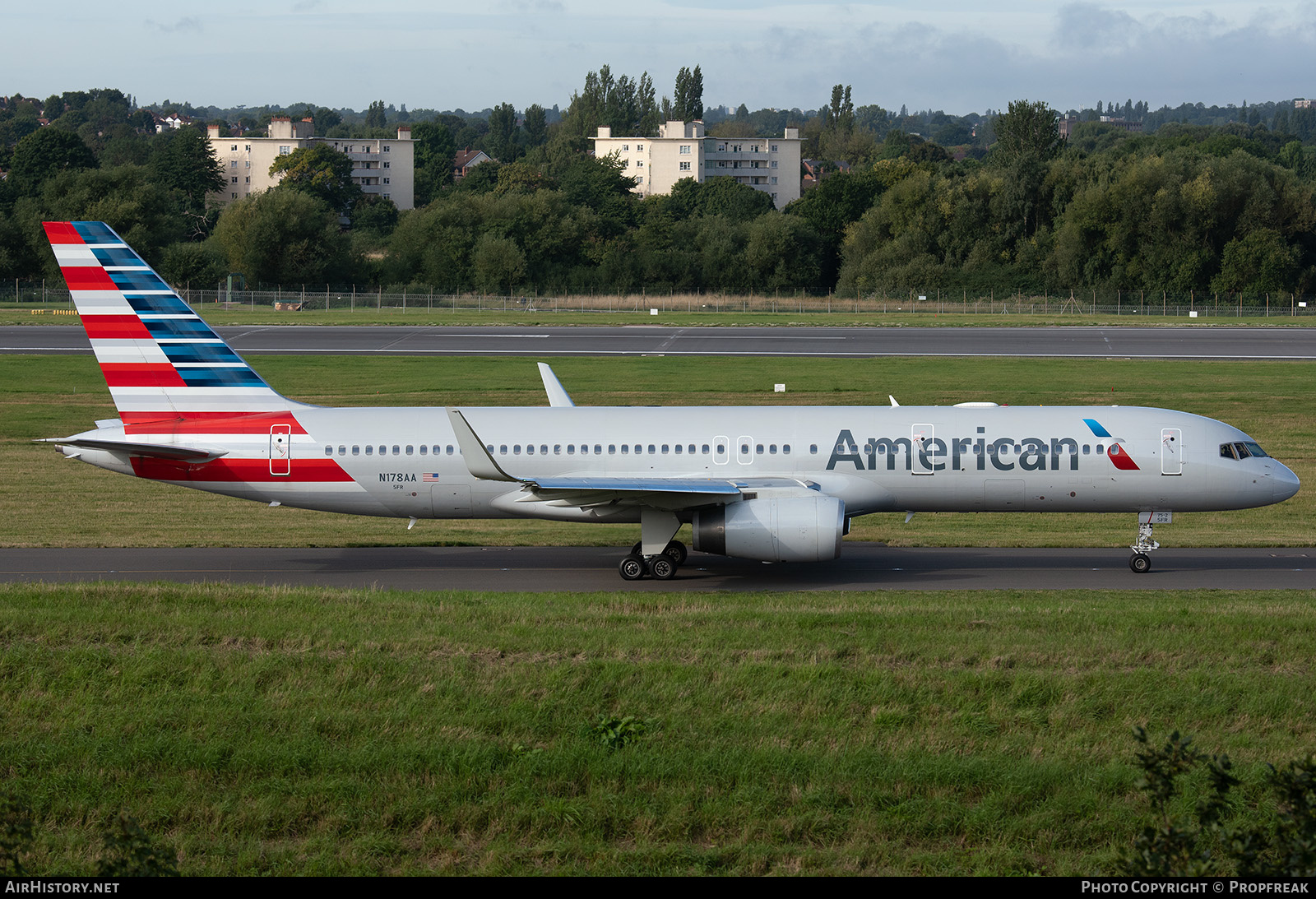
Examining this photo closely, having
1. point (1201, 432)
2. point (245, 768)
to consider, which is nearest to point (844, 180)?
point (1201, 432)

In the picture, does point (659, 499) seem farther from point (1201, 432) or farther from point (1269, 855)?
point (1269, 855)

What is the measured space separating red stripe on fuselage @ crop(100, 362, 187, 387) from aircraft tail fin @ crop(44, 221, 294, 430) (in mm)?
19

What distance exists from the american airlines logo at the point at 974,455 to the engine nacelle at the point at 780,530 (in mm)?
2282

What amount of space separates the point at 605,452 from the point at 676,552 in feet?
9.59

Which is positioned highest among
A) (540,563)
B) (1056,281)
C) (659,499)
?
(1056,281)

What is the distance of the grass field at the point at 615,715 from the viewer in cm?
1283

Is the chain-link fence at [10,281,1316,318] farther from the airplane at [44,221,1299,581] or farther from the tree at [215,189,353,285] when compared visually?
the airplane at [44,221,1299,581]

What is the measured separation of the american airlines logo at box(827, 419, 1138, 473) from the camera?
27750 millimetres

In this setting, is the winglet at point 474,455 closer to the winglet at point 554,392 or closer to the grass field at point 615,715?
the grass field at point 615,715

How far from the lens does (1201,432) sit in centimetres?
2823

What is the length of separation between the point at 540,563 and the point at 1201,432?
15.8 meters

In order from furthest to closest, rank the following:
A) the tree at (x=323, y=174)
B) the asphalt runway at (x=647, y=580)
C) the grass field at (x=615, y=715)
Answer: the tree at (x=323, y=174)
the asphalt runway at (x=647, y=580)
the grass field at (x=615, y=715)

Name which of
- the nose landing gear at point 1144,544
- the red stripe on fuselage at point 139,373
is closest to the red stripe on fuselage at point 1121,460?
the nose landing gear at point 1144,544

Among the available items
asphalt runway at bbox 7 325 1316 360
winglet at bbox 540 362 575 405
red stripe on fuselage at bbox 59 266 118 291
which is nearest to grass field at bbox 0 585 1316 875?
red stripe on fuselage at bbox 59 266 118 291
